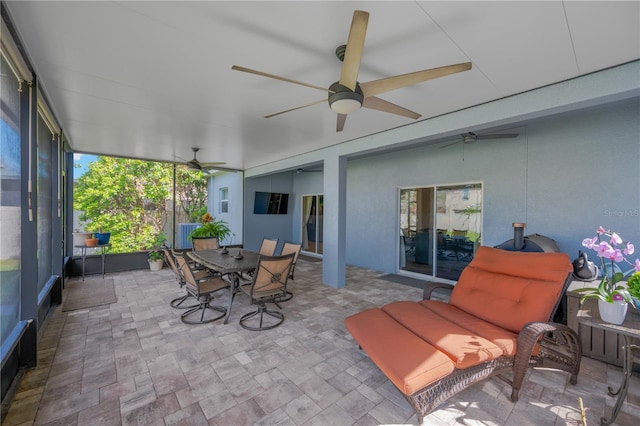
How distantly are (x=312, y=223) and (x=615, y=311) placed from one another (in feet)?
24.5

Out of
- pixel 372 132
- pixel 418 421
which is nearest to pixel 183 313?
pixel 418 421

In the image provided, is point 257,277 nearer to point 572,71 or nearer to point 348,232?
point 572,71

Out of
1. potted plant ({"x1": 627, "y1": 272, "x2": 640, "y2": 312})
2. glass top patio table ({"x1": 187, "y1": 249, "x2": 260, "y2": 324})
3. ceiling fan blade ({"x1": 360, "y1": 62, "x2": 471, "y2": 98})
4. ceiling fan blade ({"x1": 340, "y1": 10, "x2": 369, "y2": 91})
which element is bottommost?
glass top patio table ({"x1": 187, "y1": 249, "x2": 260, "y2": 324})

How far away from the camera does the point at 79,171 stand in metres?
6.55

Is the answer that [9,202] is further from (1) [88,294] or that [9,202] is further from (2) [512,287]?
(2) [512,287]

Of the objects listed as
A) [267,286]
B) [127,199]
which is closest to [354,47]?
[267,286]

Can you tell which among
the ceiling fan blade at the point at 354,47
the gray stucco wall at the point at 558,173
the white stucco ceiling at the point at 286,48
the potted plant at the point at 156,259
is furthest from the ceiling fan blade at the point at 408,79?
the potted plant at the point at 156,259

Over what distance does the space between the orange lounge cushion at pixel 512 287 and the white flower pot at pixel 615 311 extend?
0.46 meters

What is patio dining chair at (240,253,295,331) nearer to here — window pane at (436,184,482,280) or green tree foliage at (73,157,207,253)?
window pane at (436,184,482,280)

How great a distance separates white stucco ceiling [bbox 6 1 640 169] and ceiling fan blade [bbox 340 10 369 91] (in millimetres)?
272

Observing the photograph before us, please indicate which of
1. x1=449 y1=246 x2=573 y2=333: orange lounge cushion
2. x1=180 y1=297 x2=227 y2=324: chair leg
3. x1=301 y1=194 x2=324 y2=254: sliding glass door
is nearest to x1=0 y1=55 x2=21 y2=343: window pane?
x1=180 y1=297 x2=227 y2=324: chair leg

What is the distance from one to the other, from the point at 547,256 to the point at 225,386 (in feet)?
10.9

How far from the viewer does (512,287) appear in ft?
8.81

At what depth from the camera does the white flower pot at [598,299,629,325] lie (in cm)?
187
